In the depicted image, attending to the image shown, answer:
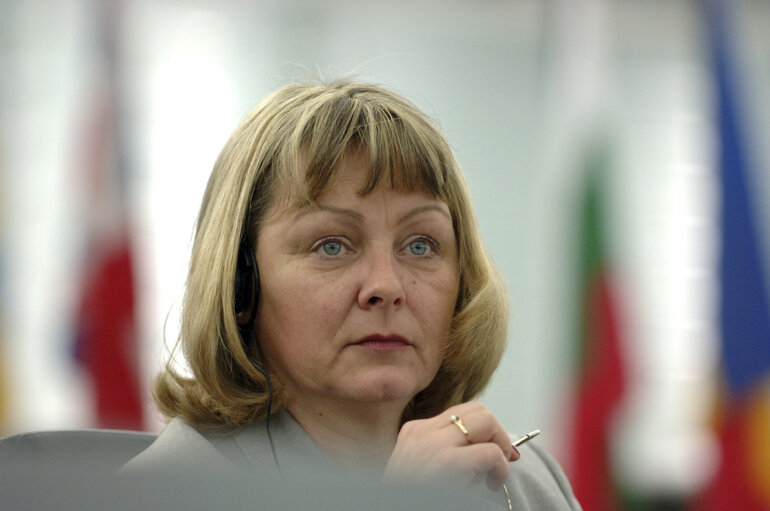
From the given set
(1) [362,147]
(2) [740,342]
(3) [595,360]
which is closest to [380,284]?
(1) [362,147]

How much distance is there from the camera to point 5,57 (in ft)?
13.7

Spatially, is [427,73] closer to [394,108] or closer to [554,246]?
[554,246]

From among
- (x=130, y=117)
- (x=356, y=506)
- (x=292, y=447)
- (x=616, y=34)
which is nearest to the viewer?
(x=356, y=506)

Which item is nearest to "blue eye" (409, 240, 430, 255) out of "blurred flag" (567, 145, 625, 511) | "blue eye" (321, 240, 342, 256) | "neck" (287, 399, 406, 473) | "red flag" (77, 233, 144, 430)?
"blue eye" (321, 240, 342, 256)

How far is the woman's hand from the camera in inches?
45.3

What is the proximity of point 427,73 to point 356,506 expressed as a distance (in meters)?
4.29

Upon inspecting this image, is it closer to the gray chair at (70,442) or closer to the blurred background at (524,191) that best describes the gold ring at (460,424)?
the gray chair at (70,442)

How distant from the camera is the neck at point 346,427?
1.33 metres

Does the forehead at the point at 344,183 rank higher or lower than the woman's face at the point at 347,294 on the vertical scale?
higher

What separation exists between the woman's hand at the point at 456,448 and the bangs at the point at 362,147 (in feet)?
1.05

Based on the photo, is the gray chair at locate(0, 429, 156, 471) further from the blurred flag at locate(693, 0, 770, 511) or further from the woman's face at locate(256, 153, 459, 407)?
the blurred flag at locate(693, 0, 770, 511)

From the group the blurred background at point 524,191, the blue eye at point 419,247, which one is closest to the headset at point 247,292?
the blue eye at point 419,247

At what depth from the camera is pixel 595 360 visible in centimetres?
380

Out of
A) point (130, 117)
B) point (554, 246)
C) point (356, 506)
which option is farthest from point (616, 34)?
point (356, 506)
